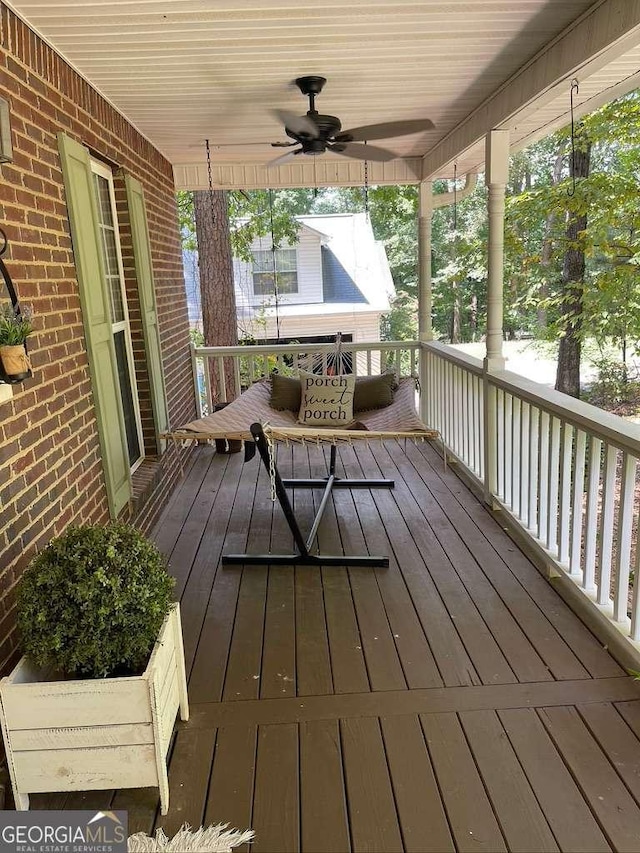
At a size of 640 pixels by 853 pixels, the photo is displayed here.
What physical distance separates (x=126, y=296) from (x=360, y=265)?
8.99 metres

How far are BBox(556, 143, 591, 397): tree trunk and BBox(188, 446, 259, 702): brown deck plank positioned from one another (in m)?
6.53

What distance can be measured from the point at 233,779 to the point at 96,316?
7.47 feet

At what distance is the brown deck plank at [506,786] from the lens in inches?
68.7

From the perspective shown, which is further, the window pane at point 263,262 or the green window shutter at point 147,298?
the window pane at point 263,262

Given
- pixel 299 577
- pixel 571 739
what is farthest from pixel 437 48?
pixel 571 739

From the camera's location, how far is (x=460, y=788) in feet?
6.31

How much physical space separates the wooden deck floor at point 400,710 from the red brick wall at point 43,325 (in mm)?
763

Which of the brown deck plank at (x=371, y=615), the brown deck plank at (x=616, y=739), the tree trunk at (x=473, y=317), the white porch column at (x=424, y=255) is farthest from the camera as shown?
the tree trunk at (x=473, y=317)

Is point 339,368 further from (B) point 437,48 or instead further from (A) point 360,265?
(A) point 360,265

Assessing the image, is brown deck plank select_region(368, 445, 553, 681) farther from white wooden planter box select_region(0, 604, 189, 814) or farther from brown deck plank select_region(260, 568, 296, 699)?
white wooden planter box select_region(0, 604, 189, 814)

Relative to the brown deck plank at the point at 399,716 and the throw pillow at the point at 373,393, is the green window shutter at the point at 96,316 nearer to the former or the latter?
the brown deck plank at the point at 399,716

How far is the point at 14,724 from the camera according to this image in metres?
1.77

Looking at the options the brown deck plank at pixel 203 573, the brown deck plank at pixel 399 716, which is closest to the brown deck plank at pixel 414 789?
the brown deck plank at pixel 399 716

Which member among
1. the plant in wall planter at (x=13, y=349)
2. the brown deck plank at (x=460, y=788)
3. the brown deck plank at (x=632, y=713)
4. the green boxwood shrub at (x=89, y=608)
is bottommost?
the brown deck plank at (x=632, y=713)
